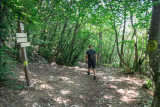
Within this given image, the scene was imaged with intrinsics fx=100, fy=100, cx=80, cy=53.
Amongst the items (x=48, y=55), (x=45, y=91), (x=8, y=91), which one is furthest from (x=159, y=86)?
(x=48, y=55)

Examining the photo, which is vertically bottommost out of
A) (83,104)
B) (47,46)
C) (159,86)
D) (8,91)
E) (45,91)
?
(83,104)

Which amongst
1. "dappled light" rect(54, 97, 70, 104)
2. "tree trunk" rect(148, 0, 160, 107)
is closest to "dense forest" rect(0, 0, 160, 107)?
"tree trunk" rect(148, 0, 160, 107)

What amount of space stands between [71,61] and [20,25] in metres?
8.92

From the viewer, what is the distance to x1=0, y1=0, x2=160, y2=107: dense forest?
264cm

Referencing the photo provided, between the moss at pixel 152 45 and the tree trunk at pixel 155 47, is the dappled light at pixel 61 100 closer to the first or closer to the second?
the tree trunk at pixel 155 47

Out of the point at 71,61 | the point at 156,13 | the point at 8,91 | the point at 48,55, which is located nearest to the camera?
the point at 156,13

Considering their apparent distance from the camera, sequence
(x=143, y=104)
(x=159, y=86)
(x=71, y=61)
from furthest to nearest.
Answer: (x=71, y=61)
(x=143, y=104)
(x=159, y=86)

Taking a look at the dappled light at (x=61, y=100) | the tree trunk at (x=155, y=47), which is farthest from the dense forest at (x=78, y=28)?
the dappled light at (x=61, y=100)

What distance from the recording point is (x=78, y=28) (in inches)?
448

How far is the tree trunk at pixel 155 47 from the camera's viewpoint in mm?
2301

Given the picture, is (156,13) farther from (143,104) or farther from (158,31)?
(143,104)

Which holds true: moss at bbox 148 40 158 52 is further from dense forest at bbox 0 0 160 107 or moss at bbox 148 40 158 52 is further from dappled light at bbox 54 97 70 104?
dappled light at bbox 54 97 70 104

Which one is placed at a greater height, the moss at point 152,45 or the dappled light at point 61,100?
the moss at point 152,45

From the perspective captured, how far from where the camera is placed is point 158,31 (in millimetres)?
2326
